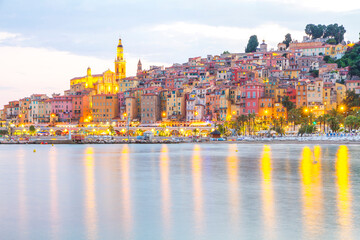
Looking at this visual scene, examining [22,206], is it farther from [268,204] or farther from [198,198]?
[268,204]

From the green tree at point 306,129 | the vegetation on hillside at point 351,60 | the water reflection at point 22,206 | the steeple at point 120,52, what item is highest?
the steeple at point 120,52

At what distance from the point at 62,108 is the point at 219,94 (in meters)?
35.7

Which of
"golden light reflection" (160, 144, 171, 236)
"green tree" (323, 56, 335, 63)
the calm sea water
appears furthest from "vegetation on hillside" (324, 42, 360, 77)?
"golden light reflection" (160, 144, 171, 236)

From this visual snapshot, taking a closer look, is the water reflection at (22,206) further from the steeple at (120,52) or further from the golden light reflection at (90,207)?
the steeple at (120,52)

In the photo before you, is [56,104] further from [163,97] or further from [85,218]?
[85,218]

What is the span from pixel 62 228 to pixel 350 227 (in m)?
8.73

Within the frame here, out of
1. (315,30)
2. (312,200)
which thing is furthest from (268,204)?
(315,30)

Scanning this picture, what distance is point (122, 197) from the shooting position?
2141cm

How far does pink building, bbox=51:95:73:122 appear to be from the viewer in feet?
343

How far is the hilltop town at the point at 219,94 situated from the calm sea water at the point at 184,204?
48.3 meters

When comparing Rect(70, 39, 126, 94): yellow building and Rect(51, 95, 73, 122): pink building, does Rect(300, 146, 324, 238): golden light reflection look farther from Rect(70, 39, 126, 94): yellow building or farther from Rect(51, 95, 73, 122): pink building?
Rect(70, 39, 126, 94): yellow building

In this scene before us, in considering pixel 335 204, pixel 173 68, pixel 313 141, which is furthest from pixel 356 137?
pixel 173 68

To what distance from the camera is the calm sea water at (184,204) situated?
1477 centimetres

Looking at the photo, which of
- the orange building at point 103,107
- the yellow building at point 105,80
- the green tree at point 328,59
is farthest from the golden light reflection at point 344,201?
the yellow building at point 105,80
